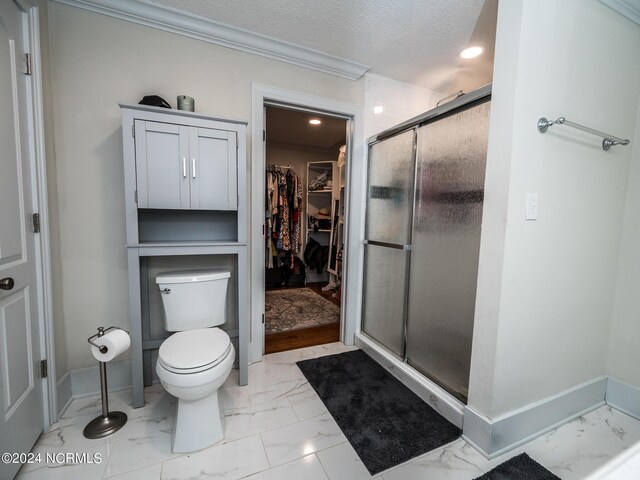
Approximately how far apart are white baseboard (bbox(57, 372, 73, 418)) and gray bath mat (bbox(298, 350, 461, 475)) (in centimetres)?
143

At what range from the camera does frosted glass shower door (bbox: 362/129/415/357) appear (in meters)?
1.96

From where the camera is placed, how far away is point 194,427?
1354 millimetres

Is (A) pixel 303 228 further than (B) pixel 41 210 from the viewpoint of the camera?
Yes

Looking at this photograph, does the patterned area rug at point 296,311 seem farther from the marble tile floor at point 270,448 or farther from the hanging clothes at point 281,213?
the marble tile floor at point 270,448

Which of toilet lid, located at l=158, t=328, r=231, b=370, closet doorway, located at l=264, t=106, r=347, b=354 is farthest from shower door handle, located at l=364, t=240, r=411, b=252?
toilet lid, located at l=158, t=328, r=231, b=370

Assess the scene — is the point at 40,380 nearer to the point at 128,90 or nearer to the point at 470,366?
the point at 128,90

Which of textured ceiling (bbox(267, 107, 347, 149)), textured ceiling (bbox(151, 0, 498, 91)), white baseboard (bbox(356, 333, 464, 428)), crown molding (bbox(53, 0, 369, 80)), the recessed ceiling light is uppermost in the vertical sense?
the recessed ceiling light

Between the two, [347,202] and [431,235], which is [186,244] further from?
[431,235]

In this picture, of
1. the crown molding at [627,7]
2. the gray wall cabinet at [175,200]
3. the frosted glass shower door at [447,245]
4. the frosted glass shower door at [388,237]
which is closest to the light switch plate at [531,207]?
the frosted glass shower door at [447,245]

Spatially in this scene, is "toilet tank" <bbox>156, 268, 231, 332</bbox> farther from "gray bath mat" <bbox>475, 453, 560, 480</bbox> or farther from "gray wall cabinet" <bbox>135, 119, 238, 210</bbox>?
"gray bath mat" <bbox>475, 453, 560, 480</bbox>

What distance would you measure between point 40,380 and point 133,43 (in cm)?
197

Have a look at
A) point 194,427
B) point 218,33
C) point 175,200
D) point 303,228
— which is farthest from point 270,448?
point 303,228

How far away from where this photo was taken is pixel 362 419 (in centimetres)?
157

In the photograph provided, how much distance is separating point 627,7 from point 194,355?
2.89 meters
